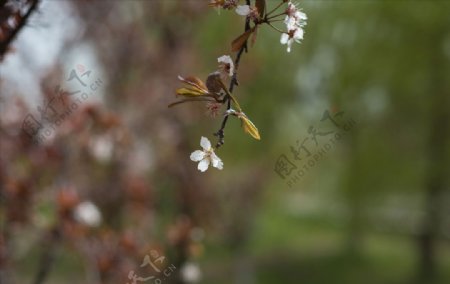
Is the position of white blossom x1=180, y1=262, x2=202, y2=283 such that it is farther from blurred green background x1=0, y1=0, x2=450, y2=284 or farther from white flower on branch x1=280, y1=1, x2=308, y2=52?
blurred green background x1=0, y1=0, x2=450, y2=284

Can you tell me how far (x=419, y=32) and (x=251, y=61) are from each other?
3893 mm

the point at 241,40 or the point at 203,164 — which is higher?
the point at 241,40

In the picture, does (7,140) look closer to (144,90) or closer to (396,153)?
(144,90)

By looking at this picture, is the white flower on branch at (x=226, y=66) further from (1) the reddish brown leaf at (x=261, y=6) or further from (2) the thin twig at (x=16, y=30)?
(2) the thin twig at (x=16, y=30)

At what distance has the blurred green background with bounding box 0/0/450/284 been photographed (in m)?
5.16

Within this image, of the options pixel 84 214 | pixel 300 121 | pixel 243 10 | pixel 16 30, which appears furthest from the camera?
pixel 300 121

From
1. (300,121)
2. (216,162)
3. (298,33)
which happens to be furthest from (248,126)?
(300,121)

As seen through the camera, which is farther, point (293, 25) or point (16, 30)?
point (16, 30)

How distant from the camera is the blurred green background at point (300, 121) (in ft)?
16.9

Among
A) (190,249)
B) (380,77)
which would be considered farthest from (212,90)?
(380,77)

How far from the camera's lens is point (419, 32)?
8.98 m

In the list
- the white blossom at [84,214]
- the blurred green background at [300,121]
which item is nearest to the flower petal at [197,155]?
the white blossom at [84,214]

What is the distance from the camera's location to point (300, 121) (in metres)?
11.8

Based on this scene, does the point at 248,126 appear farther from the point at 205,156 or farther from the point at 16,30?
the point at 16,30
